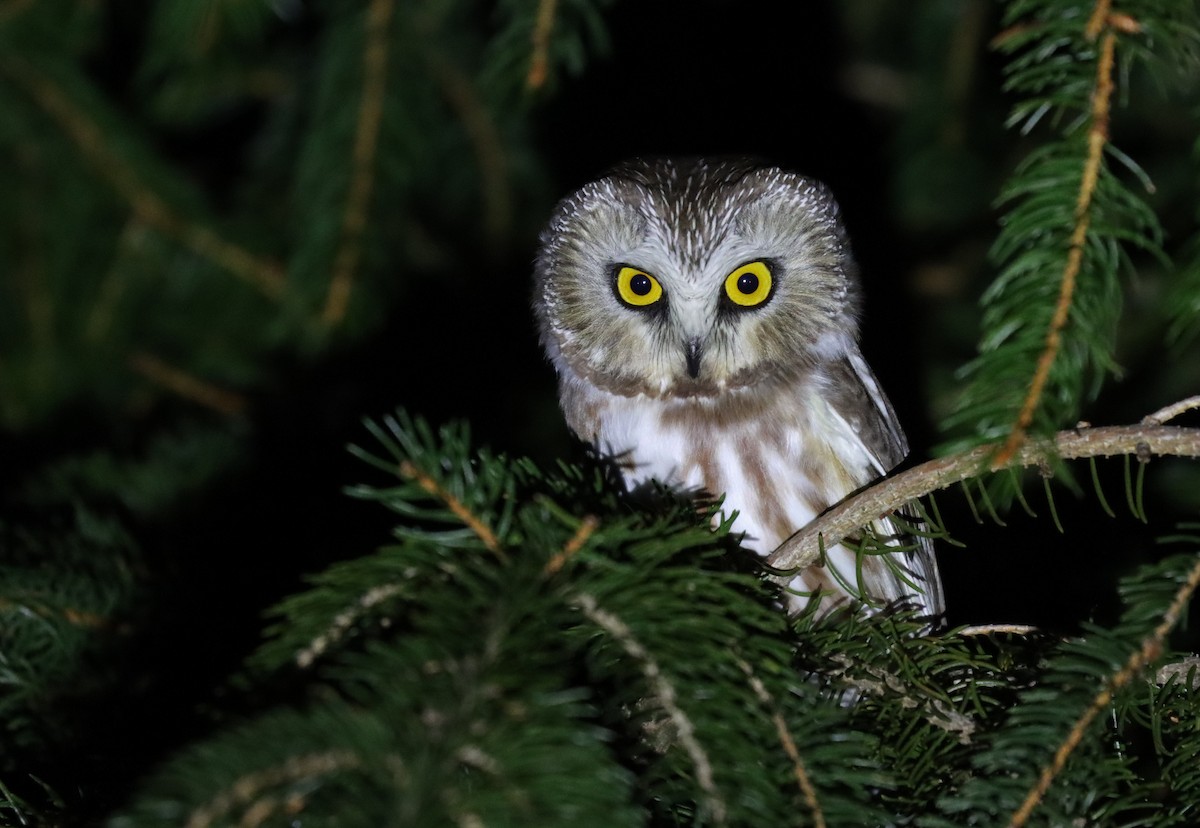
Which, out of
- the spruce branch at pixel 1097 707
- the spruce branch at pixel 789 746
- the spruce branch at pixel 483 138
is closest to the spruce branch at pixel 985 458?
the spruce branch at pixel 1097 707

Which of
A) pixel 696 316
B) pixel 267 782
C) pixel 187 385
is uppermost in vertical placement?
pixel 187 385

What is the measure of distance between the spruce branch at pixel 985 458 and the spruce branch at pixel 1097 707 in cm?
17

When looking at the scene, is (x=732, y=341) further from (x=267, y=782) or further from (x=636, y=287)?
(x=267, y=782)

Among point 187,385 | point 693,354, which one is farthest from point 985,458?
point 187,385

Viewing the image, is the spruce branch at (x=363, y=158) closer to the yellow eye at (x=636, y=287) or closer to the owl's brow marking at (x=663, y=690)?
the yellow eye at (x=636, y=287)

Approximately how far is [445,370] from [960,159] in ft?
4.96

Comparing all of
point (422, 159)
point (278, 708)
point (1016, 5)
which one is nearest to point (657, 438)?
point (422, 159)

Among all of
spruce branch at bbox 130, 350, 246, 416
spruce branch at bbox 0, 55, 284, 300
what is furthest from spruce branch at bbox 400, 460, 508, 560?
spruce branch at bbox 130, 350, 246, 416

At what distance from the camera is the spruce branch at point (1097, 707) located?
1.15 m

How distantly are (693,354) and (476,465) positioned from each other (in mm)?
716

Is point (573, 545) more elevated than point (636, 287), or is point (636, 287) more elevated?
point (636, 287)

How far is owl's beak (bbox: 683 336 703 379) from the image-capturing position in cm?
202

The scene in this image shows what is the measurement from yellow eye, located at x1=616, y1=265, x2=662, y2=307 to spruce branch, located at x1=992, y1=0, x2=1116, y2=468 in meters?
0.90

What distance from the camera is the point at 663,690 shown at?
1.11m
